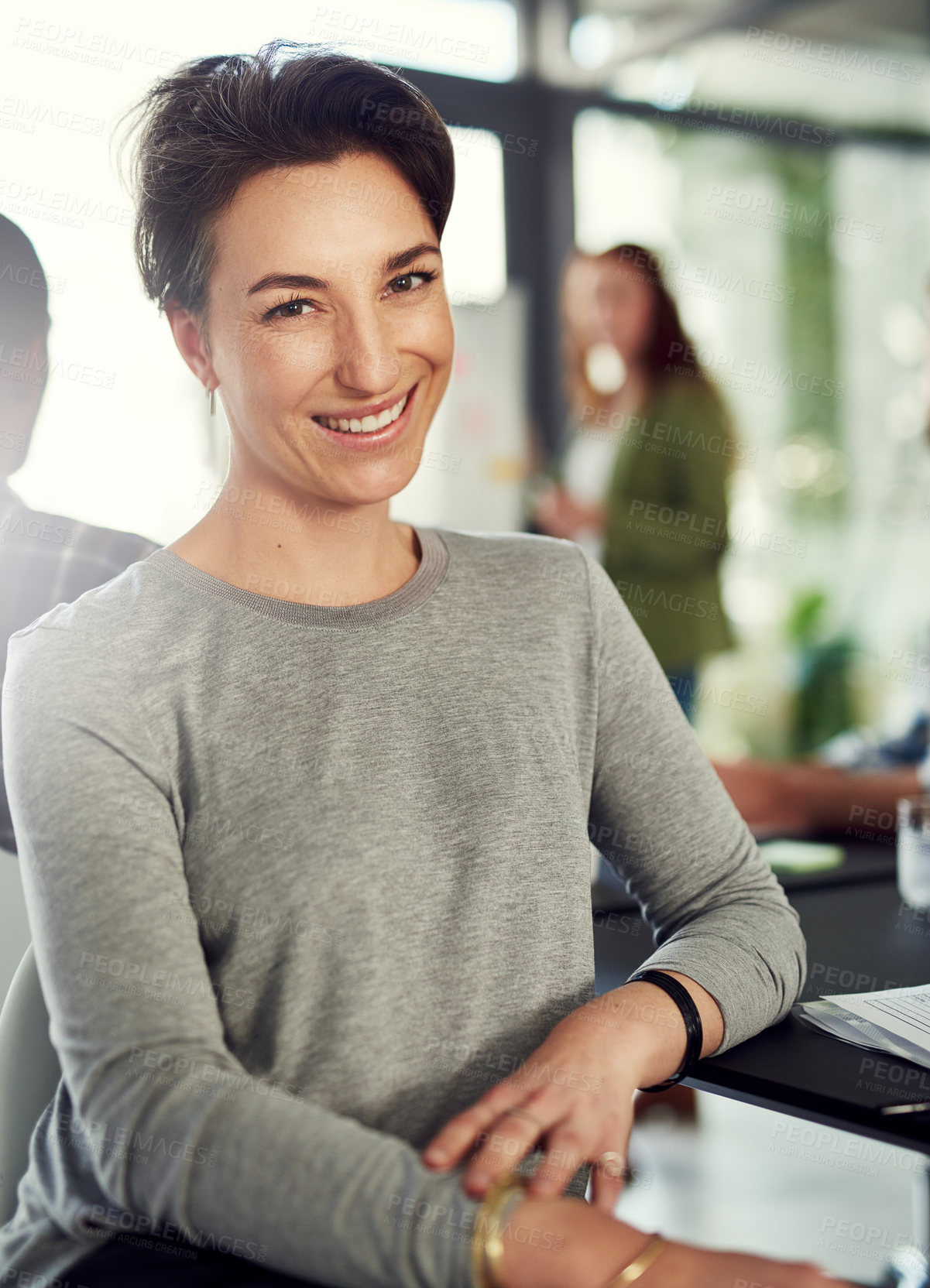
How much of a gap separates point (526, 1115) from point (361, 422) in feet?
1.87

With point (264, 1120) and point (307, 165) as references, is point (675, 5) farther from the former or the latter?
point (264, 1120)

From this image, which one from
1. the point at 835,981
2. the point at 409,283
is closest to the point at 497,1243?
the point at 835,981

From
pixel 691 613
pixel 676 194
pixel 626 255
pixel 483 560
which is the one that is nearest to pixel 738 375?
pixel 676 194

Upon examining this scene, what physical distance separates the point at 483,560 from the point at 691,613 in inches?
68.4

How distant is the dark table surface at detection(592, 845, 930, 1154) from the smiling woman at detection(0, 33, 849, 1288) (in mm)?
40

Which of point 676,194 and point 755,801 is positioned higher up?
point 676,194

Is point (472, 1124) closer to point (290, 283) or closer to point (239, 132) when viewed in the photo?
point (290, 283)

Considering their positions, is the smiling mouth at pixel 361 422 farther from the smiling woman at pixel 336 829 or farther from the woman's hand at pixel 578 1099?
the woman's hand at pixel 578 1099

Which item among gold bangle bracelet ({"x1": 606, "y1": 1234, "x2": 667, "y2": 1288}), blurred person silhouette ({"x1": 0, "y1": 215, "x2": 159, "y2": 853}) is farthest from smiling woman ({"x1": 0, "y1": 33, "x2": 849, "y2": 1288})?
blurred person silhouette ({"x1": 0, "y1": 215, "x2": 159, "y2": 853})

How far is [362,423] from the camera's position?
1029 mm

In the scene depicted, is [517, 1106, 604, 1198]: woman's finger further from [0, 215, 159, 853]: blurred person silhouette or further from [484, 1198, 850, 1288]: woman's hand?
[0, 215, 159, 853]: blurred person silhouette

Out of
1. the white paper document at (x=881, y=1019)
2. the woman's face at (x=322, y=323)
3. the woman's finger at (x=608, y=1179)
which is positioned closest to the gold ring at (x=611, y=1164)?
the woman's finger at (x=608, y=1179)

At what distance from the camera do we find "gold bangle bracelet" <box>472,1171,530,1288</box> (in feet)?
2.38

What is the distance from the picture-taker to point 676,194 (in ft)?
14.5
